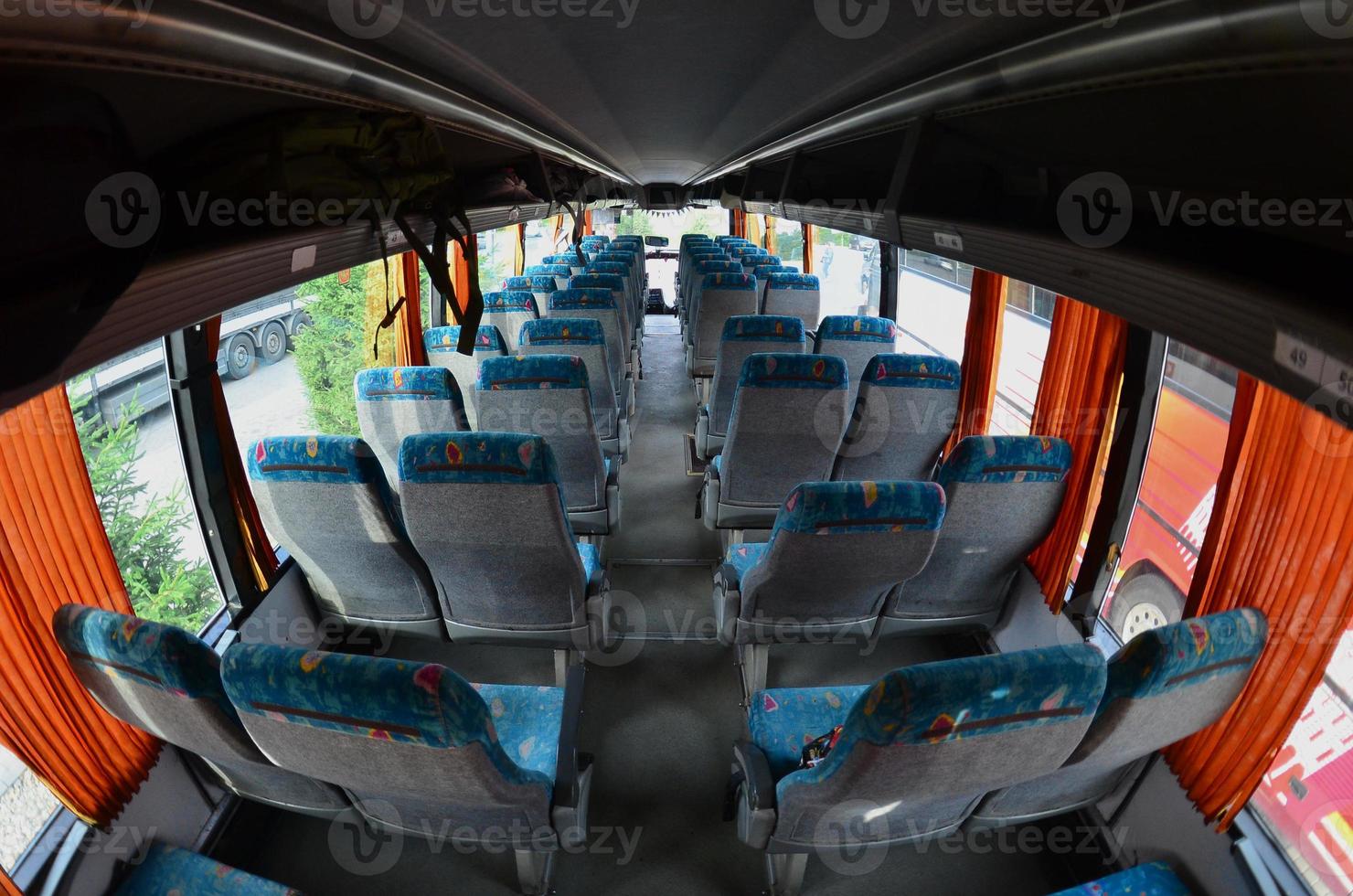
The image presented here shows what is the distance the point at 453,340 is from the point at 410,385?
3.51 feet

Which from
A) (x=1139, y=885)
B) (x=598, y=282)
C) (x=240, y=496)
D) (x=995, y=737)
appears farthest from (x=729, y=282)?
(x=995, y=737)

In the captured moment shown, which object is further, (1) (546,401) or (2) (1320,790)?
(1) (546,401)

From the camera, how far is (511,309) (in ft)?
19.4

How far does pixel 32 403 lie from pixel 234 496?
1.09m

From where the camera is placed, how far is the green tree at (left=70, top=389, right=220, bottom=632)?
263 cm

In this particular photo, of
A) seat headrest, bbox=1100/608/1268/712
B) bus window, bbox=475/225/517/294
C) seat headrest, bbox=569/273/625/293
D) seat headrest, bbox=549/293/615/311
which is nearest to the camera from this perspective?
seat headrest, bbox=1100/608/1268/712

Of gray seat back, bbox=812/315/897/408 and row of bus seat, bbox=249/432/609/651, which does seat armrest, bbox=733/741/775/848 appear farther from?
gray seat back, bbox=812/315/897/408

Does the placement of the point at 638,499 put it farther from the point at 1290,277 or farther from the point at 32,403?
the point at 1290,277

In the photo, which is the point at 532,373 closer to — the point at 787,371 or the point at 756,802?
the point at 787,371

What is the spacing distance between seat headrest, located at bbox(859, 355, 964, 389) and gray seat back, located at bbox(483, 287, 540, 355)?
3576 millimetres

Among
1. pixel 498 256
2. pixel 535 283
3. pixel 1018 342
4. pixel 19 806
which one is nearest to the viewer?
pixel 19 806

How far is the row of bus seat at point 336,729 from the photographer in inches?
49.1

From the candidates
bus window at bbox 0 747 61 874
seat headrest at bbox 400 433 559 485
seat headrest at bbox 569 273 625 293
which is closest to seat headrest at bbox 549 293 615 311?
seat headrest at bbox 569 273 625 293

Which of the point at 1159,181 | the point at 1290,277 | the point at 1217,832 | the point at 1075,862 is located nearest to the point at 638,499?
the point at 1075,862
